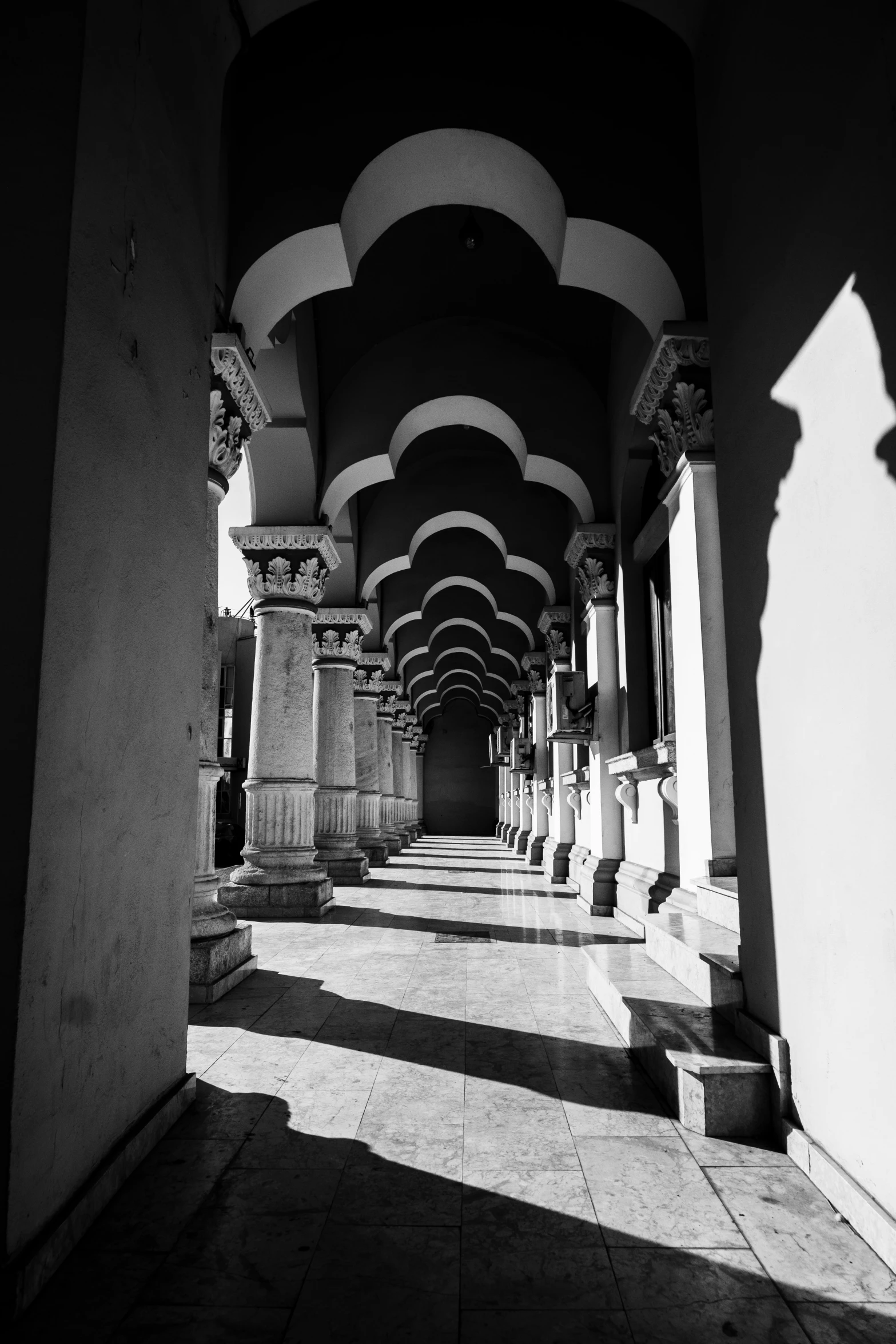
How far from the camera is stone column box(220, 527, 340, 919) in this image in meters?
8.84

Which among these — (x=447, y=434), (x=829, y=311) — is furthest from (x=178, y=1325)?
(x=447, y=434)

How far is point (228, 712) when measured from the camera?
29984mm

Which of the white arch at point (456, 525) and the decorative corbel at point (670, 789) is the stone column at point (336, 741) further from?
the decorative corbel at point (670, 789)

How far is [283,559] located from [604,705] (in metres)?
3.86

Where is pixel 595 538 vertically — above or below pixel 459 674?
below

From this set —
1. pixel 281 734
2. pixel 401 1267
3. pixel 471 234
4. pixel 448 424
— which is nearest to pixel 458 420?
pixel 448 424

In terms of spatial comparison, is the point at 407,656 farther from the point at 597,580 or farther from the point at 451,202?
the point at 451,202

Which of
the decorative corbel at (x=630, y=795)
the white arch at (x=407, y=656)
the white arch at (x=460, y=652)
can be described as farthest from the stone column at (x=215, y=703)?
the white arch at (x=460, y=652)

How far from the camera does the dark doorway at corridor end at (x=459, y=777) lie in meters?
39.1

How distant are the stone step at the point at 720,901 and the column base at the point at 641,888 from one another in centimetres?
159

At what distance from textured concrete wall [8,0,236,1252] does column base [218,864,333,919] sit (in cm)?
536

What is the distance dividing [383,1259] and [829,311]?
3136mm

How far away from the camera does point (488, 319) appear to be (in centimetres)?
988

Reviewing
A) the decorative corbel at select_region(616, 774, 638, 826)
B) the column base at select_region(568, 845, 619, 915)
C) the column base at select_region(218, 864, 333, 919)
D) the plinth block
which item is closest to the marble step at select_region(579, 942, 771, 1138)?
the plinth block
